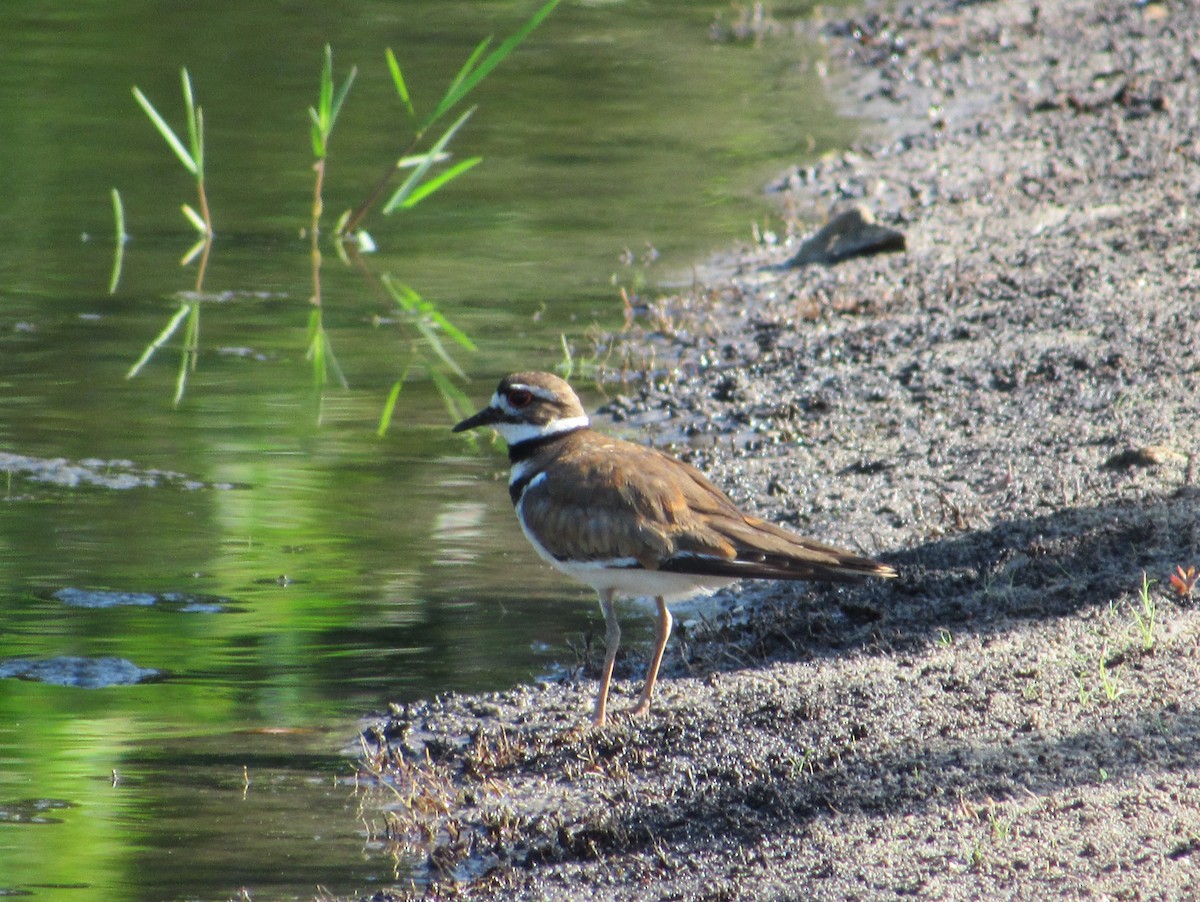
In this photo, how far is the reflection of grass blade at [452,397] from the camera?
28.9ft

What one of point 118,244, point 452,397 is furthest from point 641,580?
point 118,244

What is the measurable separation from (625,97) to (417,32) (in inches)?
115

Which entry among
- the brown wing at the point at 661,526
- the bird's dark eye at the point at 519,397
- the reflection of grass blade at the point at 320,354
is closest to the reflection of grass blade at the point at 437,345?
the reflection of grass blade at the point at 320,354

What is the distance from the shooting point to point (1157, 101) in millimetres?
12953

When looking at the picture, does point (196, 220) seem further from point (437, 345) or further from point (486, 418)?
point (486, 418)

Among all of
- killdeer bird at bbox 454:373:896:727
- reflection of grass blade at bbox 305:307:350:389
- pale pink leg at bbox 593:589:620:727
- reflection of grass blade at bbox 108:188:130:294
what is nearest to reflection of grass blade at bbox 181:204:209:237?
reflection of grass blade at bbox 108:188:130:294

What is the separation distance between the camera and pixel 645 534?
212 inches

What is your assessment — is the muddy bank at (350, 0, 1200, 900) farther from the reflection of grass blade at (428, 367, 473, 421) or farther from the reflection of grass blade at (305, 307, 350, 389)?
the reflection of grass blade at (305, 307, 350, 389)

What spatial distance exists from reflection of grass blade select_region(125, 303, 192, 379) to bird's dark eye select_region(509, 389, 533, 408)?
385 cm

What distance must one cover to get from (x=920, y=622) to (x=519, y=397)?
1594mm

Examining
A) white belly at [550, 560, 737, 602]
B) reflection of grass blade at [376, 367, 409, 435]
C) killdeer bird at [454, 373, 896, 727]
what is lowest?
reflection of grass blade at [376, 367, 409, 435]

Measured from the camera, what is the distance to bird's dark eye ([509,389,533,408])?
600 cm

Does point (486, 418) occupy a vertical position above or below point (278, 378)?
above

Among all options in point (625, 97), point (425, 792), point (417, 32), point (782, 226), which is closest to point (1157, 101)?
point (782, 226)
